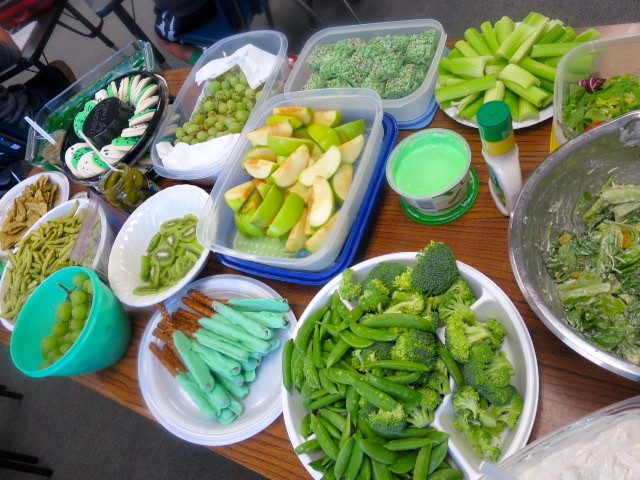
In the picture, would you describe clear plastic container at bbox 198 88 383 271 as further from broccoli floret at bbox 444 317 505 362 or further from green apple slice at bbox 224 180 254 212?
broccoli floret at bbox 444 317 505 362

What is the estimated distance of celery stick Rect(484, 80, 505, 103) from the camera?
131 cm

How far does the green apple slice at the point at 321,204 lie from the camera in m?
1.31

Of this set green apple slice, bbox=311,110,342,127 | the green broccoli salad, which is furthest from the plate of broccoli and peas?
green apple slice, bbox=311,110,342,127

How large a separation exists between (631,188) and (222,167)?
1256mm

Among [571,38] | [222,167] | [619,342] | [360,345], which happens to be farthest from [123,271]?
[571,38]

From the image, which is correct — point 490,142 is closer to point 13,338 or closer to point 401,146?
point 401,146

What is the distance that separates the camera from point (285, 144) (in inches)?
56.4

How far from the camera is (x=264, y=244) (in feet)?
4.81

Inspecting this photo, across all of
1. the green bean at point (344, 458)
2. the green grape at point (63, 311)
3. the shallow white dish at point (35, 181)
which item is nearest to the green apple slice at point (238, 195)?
the green grape at point (63, 311)

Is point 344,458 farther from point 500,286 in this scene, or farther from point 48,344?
point 48,344

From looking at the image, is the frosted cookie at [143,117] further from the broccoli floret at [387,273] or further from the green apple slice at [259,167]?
the broccoli floret at [387,273]

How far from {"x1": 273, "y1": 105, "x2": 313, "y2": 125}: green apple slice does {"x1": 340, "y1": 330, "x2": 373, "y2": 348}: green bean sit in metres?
0.79

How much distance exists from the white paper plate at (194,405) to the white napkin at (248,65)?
2.93 feet

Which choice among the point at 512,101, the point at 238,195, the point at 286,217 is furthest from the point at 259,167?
the point at 512,101
